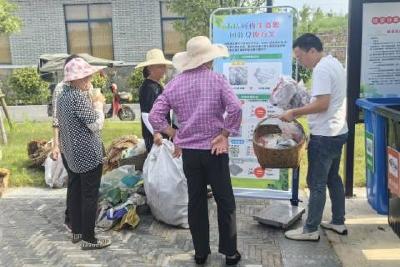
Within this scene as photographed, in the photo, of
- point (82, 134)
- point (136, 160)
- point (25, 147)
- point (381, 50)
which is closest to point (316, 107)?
point (381, 50)

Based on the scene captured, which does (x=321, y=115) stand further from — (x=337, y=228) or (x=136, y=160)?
(x=136, y=160)

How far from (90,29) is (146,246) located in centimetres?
1550

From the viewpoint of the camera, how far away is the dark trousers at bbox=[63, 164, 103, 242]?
159 inches

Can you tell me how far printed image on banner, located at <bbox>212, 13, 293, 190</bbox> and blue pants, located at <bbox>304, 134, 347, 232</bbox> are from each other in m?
0.88

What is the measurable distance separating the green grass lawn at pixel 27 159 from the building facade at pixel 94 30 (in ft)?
24.8

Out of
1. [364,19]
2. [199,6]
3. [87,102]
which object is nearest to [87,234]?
[87,102]

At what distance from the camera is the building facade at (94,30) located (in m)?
17.7

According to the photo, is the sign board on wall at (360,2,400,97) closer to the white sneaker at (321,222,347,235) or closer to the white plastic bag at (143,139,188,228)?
the white sneaker at (321,222,347,235)

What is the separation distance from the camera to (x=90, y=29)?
18.4m

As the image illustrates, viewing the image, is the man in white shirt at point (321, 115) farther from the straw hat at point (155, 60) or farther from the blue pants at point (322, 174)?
the straw hat at point (155, 60)

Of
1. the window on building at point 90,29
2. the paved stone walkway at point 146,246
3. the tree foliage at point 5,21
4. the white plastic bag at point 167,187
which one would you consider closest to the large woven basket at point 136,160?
the paved stone walkway at point 146,246

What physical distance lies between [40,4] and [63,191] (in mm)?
13865

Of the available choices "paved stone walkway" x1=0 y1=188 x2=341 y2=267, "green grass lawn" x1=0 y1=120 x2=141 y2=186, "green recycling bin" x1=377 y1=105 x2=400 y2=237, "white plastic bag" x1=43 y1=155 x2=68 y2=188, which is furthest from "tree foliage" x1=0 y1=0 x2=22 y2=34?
"green recycling bin" x1=377 y1=105 x2=400 y2=237

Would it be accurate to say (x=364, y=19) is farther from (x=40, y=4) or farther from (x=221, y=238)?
(x=40, y=4)
